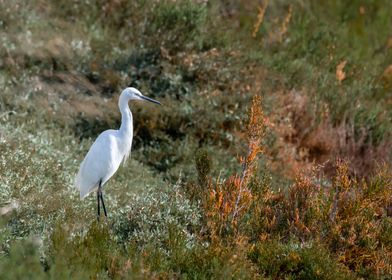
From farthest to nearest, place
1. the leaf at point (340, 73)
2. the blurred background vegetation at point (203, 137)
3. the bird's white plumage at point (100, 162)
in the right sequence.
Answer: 1. the leaf at point (340, 73)
2. the bird's white plumage at point (100, 162)
3. the blurred background vegetation at point (203, 137)

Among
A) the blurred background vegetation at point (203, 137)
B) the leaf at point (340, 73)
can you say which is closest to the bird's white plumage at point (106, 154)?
the blurred background vegetation at point (203, 137)

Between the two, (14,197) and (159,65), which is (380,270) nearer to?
(14,197)

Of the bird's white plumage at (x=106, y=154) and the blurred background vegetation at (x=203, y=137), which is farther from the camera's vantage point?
the bird's white plumage at (x=106, y=154)

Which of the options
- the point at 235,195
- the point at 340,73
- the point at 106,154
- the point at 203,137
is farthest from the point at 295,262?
the point at 340,73

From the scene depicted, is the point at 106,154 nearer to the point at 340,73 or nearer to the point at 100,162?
the point at 100,162

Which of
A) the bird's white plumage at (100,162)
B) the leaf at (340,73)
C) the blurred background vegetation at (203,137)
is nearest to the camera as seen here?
the blurred background vegetation at (203,137)

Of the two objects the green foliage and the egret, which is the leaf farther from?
the green foliage

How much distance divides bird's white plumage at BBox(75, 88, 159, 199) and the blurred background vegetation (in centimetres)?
22

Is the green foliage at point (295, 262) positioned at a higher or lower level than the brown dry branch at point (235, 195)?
lower

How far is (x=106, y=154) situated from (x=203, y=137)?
2.72m

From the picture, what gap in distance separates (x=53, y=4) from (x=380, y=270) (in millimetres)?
6373

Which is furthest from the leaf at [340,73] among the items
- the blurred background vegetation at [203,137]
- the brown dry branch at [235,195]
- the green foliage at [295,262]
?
the green foliage at [295,262]

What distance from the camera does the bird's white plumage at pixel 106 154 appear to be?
7121 millimetres

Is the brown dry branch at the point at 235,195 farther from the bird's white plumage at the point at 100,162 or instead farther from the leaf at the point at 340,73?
the leaf at the point at 340,73
